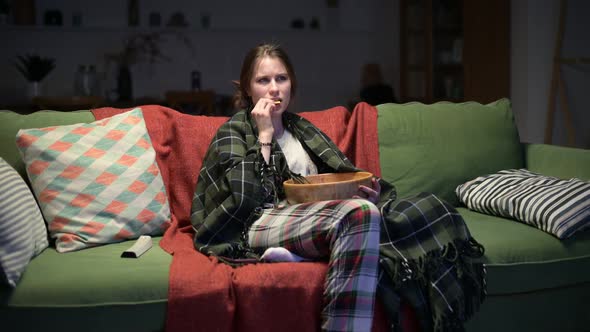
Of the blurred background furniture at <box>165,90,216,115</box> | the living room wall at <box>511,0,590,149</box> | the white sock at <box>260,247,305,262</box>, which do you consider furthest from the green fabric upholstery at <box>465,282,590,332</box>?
the blurred background furniture at <box>165,90,216,115</box>

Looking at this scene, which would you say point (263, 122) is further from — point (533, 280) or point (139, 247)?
point (533, 280)

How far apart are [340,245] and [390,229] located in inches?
8.5

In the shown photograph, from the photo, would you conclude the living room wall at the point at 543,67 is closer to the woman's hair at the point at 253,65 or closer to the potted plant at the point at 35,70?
the woman's hair at the point at 253,65

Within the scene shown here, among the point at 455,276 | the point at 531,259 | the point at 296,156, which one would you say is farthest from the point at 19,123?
the point at 531,259

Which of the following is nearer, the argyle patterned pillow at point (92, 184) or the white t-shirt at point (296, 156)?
the argyle patterned pillow at point (92, 184)

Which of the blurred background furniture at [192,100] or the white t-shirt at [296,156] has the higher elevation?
the blurred background furniture at [192,100]

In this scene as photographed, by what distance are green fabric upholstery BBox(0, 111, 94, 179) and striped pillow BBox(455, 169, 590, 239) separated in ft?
4.58

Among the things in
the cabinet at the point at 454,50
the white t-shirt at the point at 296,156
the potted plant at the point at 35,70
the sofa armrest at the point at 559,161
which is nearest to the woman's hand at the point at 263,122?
the white t-shirt at the point at 296,156

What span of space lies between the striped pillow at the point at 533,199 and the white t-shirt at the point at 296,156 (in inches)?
24.1

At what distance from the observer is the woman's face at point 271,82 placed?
2125 mm

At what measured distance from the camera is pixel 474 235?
1964 mm

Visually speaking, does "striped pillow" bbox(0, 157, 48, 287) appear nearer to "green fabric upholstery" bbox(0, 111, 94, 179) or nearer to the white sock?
"green fabric upholstery" bbox(0, 111, 94, 179)

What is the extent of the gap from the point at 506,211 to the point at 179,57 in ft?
13.5

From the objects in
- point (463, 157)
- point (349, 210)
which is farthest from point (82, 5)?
point (349, 210)
